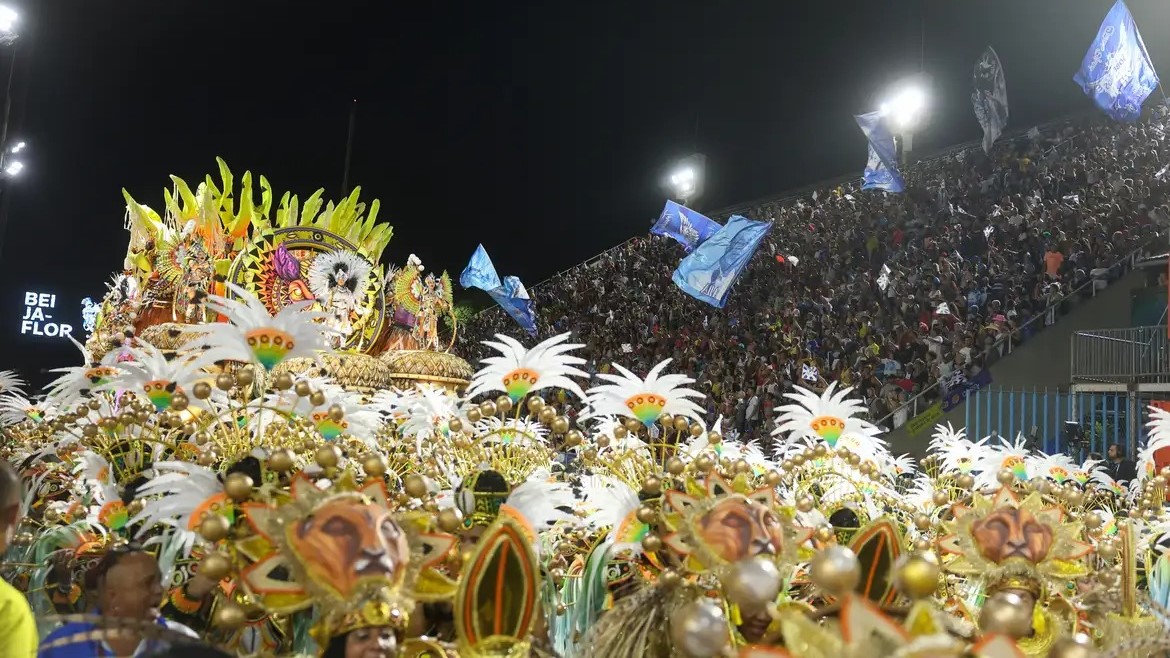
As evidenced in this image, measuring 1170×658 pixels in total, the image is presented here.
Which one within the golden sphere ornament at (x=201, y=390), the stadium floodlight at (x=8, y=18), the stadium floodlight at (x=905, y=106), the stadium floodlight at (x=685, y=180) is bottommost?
the golden sphere ornament at (x=201, y=390)

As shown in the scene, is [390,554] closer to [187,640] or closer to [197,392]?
[187,640]

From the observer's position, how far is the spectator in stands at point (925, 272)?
33.4 ft

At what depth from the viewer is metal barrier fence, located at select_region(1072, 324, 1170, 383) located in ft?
28.9

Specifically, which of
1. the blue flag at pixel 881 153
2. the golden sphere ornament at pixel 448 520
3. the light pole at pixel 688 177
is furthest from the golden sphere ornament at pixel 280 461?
the light pole at pixel 688 177

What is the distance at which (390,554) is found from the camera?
1.77m

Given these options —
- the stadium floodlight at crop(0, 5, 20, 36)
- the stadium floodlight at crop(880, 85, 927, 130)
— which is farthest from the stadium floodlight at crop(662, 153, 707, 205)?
the stadium floodlight at crop(0, 5, 20, 36)

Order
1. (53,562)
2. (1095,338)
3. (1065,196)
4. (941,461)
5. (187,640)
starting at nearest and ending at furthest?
(187,640)
(53,562)
(941,461)
(1095,338)
(1065,196)

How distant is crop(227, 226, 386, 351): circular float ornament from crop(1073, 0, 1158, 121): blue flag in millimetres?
7551

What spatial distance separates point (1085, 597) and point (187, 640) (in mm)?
2359

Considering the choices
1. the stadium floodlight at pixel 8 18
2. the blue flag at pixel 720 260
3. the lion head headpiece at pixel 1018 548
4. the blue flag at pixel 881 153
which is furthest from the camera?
the blue flag at pixel 881 153

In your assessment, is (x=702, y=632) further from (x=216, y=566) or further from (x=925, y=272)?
(x=925, y=272)

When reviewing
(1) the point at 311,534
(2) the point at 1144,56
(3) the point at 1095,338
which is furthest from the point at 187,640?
(2) the point at 1144,56

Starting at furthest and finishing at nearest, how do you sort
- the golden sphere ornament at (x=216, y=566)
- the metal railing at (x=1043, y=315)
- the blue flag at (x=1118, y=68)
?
1. the metal railing at (x=1043, y=315)
2. the blue flag at (x=1118, y=68)
3. the golden sphere ornament at (x=216, y=566)

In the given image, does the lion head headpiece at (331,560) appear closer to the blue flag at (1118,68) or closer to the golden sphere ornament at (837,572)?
the golden sphere ornament at (837,572)
